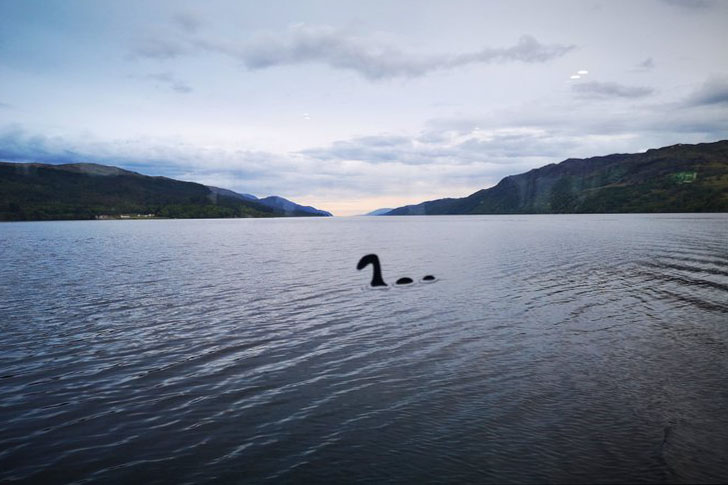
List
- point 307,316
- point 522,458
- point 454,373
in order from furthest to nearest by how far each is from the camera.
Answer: point 307,316 → point 454,373 → point 522,458

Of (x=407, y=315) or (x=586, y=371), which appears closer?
(x=586, y=371)

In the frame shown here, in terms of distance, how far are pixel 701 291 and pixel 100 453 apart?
39856 millimetres

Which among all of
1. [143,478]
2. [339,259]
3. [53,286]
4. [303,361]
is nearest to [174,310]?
Answer: [303,361]

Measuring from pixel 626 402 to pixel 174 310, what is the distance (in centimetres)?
2575

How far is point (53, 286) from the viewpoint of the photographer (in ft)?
125

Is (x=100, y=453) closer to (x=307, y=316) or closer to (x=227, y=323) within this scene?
(x=227, y=323)

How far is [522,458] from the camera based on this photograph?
36.0 feet

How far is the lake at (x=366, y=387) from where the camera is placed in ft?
35.5

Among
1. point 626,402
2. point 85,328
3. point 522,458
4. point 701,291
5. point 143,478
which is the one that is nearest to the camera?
point 143,478

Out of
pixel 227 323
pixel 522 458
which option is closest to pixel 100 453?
pixel 522 458

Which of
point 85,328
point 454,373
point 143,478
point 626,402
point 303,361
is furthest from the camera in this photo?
point 85,328

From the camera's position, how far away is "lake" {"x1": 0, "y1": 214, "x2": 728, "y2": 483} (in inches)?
426

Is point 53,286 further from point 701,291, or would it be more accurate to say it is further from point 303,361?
point 701,291

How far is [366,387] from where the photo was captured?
15.8 m
